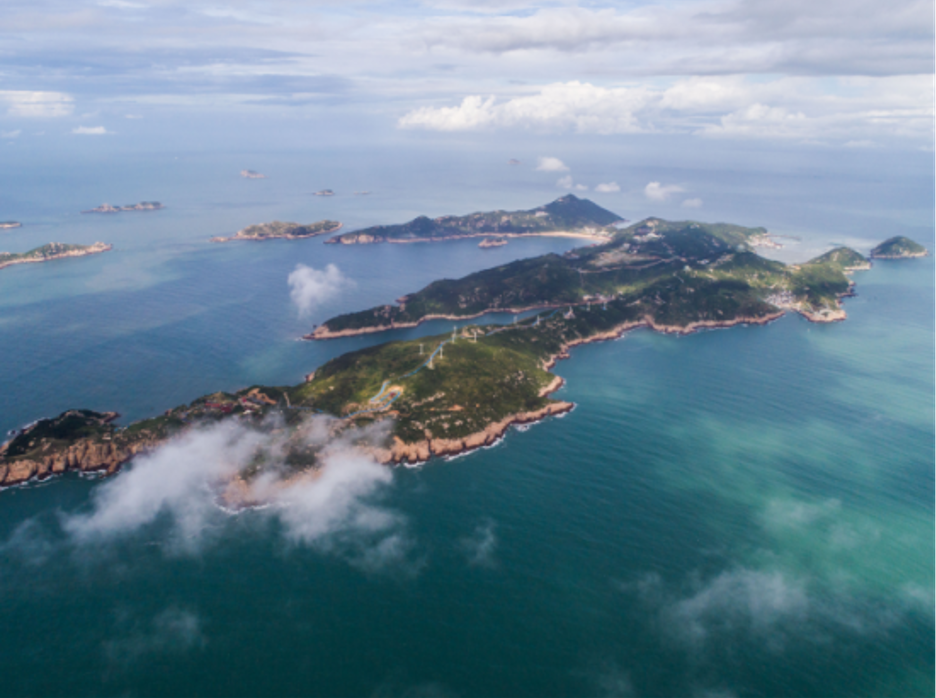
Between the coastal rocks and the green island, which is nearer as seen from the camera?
the green island

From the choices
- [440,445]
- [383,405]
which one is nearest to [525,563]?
[440,445]

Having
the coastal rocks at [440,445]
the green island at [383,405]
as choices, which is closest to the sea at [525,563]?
the coastal rocks at [440,445]

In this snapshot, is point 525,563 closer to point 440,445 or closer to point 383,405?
point 440,445

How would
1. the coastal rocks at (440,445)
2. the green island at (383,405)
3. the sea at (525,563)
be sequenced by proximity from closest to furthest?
the sea at (525,563) → the green island at (383,405) → the coastal rocks at (440,445)

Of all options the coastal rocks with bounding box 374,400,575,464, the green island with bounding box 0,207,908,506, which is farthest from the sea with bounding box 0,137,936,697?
the green island with bounding box 0,207,908,506

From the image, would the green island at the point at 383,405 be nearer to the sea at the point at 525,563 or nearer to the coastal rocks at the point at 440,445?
the coastal rocks at the point at 440,445

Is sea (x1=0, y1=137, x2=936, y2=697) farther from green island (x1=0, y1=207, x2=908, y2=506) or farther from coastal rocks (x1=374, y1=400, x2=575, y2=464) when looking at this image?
green island (x1=0, y1=207, x2=908, y2=506)

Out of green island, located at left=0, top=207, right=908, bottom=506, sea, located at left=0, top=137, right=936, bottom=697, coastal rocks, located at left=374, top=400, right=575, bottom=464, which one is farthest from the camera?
coastal rocks, located at left=374, top=400, right=575, bottom=464

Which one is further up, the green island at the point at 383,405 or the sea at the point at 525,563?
the green island at the point at 383,405

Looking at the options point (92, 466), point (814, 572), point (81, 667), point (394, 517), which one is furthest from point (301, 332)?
point (814, 572)

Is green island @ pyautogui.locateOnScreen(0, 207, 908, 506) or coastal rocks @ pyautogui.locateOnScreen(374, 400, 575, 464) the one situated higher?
green island @ pyautogui.locateOnScreen(0, 207, 908, 506)

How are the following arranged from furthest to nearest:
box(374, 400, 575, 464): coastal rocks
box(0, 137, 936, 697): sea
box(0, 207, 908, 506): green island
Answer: box(374, 400, 575, 464): coastal rocks < box(0, 207, 908, 506): green island < box(0, 137, 936, 697): sea
